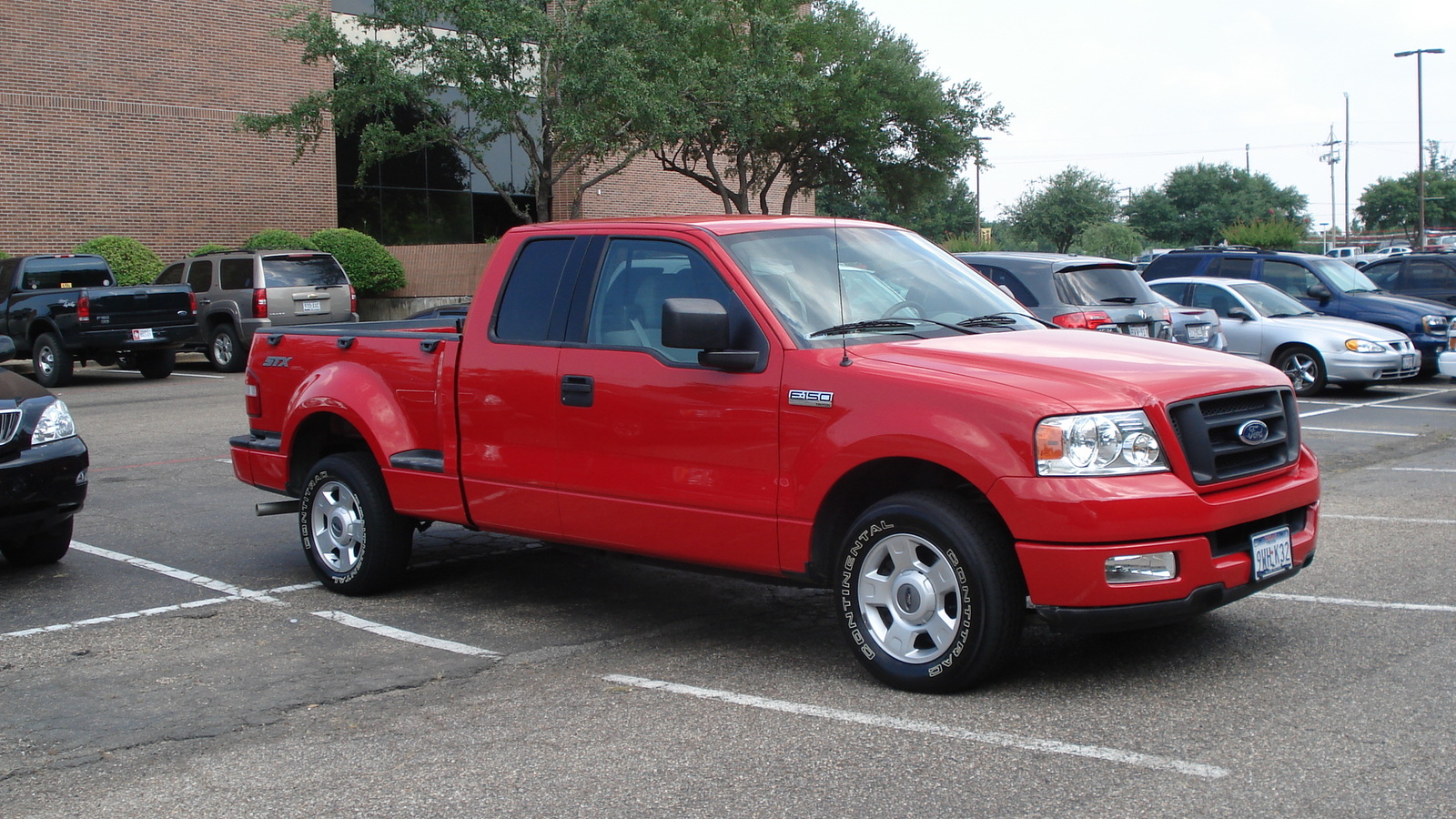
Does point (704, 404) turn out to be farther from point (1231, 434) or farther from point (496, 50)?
point (496, 50)

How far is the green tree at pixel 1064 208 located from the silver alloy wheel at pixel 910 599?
69213 mm

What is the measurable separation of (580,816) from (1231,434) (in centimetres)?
279

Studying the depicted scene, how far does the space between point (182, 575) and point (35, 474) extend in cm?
94

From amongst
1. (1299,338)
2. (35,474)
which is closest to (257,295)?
(35,474)

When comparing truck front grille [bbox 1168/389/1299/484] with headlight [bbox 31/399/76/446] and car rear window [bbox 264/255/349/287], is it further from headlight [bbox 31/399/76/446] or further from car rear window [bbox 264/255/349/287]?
car rear window [bbox 264/255/349/287]

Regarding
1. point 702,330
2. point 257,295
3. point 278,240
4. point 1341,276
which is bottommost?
point 702,330

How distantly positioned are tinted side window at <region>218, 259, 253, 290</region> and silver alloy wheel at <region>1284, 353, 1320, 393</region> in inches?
622

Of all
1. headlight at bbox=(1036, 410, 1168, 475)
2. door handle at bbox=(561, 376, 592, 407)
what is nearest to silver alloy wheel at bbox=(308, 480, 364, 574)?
door handle at bbox=(561, 376, 592, 407)

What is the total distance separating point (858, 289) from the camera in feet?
19.0

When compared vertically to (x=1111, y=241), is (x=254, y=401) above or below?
below

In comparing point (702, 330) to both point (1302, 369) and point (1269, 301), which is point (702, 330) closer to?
point (1302, 369)

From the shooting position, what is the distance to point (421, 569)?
7.60 metres

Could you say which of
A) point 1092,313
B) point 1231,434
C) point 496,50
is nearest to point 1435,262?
point 1092,313

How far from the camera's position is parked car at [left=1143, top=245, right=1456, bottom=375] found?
18.0m
